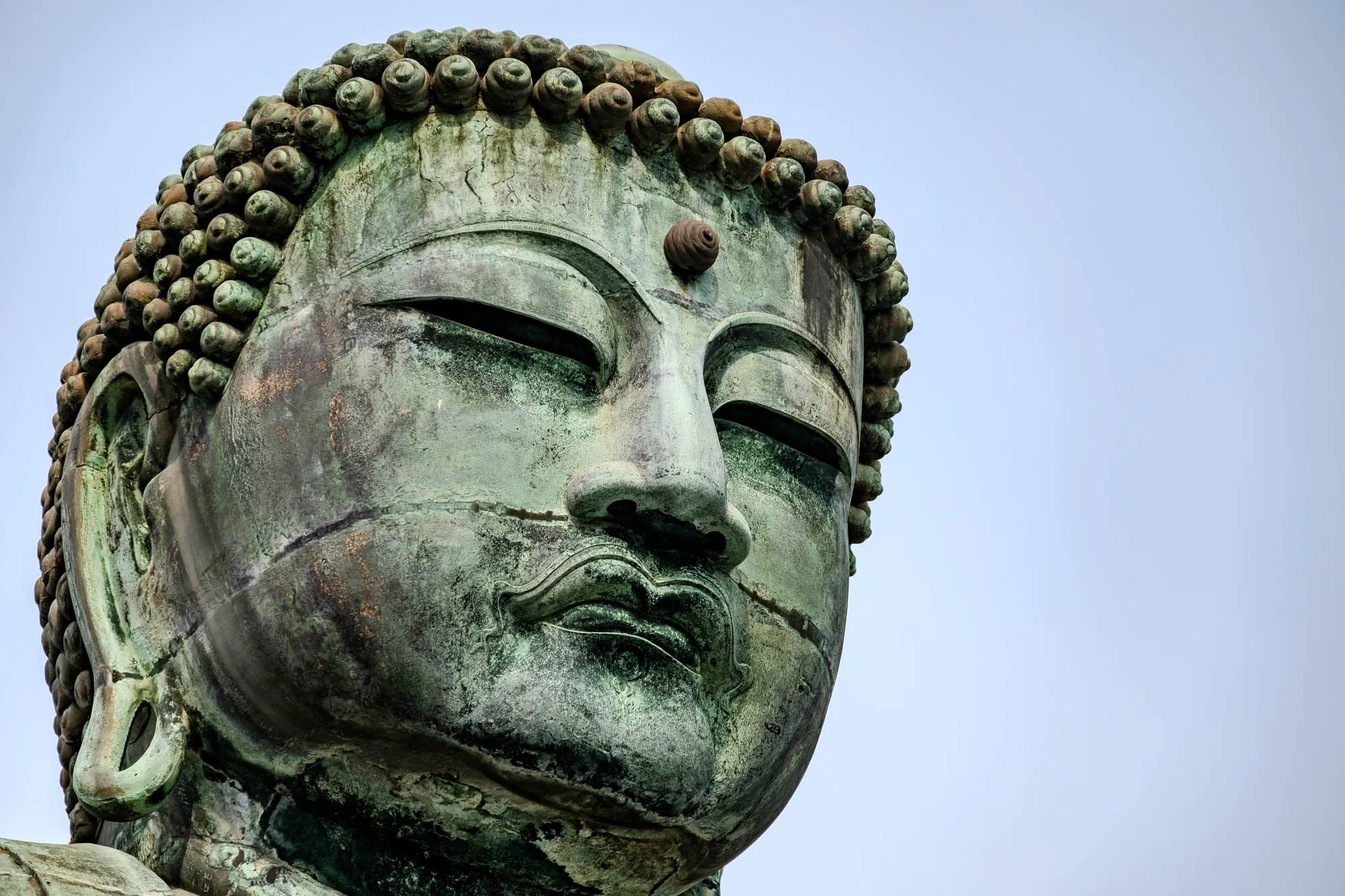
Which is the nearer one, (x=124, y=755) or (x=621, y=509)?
(x=621, y=509)

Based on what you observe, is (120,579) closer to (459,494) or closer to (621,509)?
(459,494)

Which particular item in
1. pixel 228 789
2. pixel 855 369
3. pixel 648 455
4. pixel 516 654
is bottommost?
pixel 228 789

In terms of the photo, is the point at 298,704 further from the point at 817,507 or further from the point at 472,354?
the point at 817,507

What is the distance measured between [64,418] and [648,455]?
2.49m

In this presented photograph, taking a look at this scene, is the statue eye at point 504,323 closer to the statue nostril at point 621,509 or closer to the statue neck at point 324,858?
the statue nostril at point 621,509

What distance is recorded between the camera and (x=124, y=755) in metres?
7.62

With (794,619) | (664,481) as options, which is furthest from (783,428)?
(664,481)

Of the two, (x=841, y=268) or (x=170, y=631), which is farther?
(x=841, y=268)

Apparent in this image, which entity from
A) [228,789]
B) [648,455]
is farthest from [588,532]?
[228,789]

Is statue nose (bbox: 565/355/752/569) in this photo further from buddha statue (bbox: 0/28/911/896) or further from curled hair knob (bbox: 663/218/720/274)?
curled hair knob (bbox: 663/218/720/274)

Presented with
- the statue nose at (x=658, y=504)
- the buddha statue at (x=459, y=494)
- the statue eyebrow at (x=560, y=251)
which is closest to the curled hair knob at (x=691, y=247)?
the buddha statue at (x=459, y=494)

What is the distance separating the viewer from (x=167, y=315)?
316 inches

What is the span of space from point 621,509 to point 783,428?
91 centimetres

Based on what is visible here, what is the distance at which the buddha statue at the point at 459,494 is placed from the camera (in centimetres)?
725
